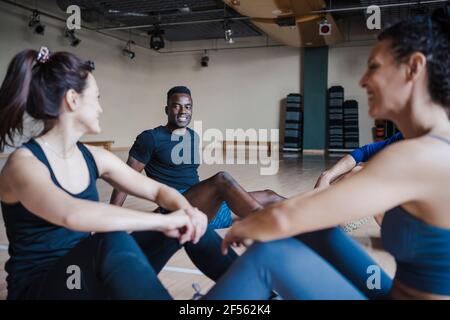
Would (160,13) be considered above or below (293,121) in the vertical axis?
above

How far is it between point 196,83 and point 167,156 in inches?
406

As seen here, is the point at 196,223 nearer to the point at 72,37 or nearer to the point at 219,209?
the point at 219,209

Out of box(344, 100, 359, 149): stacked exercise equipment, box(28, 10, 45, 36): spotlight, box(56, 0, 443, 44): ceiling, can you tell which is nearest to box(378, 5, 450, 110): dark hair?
box(56, 0, 443, 44): ceiling

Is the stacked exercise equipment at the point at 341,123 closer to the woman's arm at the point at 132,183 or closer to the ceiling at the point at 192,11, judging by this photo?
the ceiling at the point at 192,11

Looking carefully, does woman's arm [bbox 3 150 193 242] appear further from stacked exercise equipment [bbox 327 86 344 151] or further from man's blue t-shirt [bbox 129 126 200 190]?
stacked exercise equipment [bbox 327 86 344 151]

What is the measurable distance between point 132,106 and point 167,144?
10.1 m

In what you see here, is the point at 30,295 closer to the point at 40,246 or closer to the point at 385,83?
the point at 40,246

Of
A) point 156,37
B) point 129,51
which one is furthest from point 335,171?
point 129,51

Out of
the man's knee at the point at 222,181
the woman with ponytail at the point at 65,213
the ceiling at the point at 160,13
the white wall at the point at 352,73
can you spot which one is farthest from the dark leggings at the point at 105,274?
the white wall at the point at 352,73

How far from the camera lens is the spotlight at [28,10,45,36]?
8.59 metres

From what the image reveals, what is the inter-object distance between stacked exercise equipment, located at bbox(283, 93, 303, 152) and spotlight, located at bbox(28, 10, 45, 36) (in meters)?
6.20

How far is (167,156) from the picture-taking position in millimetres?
2891

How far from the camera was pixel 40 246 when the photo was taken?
4.05ft
